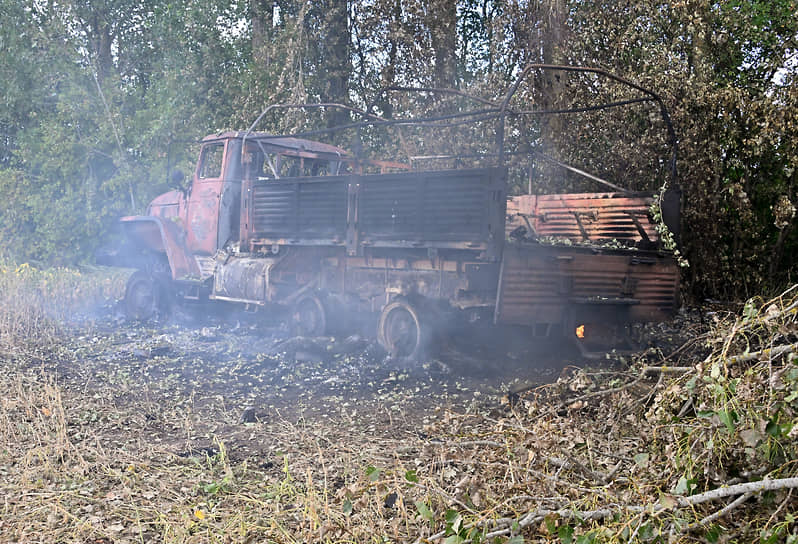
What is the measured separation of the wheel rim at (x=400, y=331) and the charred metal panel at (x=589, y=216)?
206cm

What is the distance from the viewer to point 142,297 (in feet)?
37.2

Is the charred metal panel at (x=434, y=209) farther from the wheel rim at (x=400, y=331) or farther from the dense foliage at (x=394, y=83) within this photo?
the dense foliage at (x=394, y=83)

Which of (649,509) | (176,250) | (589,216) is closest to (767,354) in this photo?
(649,509)

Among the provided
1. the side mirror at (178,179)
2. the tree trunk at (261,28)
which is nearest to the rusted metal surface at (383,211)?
the side mirror at (178,179)

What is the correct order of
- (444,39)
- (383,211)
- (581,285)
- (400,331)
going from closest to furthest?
1. (581,285)
2. (383,211)
3. (400,331)
4. (444,39)

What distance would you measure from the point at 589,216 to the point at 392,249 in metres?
2.58

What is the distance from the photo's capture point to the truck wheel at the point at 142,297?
11156 millimetres

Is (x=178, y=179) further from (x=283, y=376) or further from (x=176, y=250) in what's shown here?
(x=283, y=376)

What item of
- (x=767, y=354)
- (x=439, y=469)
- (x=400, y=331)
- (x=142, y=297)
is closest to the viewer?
(x=767, y=354)

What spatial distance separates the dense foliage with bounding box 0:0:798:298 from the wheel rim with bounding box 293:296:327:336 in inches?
125

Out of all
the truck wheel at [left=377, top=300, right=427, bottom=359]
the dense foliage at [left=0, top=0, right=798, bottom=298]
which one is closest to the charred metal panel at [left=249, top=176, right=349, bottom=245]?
the truck wheel at [left=377, top=300, right=427, bottom=359]

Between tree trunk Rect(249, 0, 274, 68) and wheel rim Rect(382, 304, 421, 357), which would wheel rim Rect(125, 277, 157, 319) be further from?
tree trunk Rect(249, 0, 274, 68)

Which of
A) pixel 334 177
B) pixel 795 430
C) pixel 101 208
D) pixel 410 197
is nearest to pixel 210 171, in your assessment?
pixel 334 177

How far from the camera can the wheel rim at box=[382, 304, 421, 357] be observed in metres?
8.00
